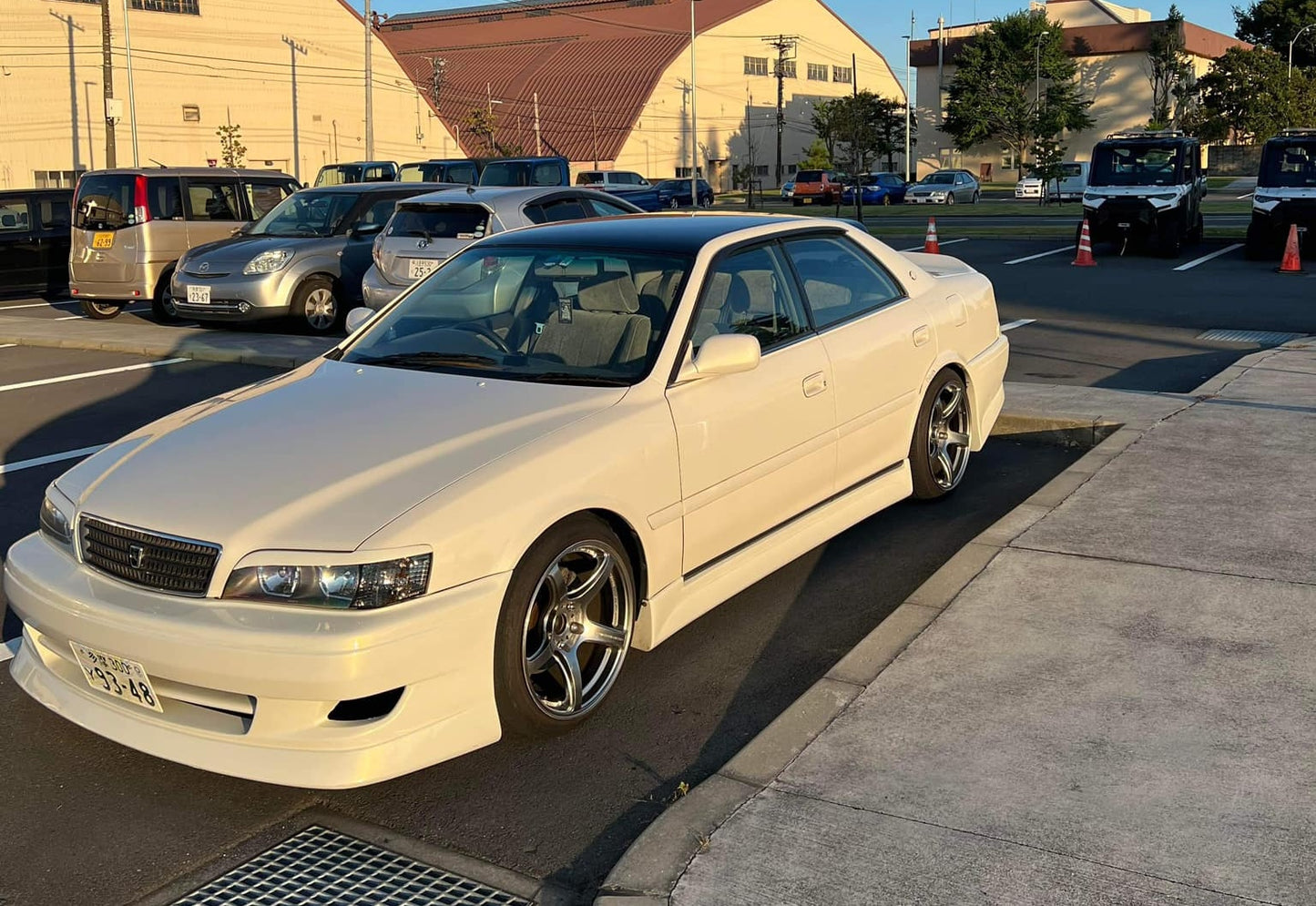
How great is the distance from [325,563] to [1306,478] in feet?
16.7

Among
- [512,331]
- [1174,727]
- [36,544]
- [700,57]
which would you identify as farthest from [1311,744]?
[700,57]

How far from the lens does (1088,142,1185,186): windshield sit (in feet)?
77.4

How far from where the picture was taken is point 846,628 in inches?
200

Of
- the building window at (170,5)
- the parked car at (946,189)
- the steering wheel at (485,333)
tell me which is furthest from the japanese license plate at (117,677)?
the building window at (170,5)

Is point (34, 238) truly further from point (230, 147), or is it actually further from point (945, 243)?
point (230, 147)

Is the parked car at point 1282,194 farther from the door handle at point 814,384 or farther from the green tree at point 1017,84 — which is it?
the green tree at point 1017,84

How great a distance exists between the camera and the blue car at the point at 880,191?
53000mm

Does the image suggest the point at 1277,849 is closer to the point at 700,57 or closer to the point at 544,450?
the point at 544,450

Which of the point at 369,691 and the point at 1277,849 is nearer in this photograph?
the point at 1277,849

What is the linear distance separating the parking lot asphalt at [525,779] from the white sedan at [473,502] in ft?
0.68

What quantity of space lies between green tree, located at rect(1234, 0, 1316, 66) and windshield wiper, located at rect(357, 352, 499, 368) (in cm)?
7857

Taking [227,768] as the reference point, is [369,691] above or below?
above

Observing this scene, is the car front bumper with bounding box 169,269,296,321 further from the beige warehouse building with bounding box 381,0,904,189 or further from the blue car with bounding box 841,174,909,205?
the beige warehouse building with bounding box 381,0,904,189

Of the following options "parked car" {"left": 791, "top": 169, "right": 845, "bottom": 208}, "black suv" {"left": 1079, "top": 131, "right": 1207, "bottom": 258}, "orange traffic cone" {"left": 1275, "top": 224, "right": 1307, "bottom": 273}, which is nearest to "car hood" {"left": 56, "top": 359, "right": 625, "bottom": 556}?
"orange traffic cone" {"left": 1275, "top": 224, "right": 1307, "bottom": 273}
